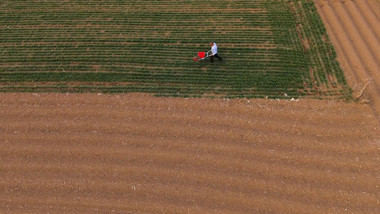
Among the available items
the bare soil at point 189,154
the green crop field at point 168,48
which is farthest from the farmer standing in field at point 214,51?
the bare soil at point 189,154

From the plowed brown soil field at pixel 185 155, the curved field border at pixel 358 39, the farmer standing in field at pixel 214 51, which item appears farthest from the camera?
the farmer standing in field at pixel 214 51

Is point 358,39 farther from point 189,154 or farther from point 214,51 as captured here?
point 189,154

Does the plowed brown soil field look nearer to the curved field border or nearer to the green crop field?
the green crop field

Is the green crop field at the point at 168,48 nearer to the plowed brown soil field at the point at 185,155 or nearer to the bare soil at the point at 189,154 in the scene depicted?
the bare soil at the point at 189,154

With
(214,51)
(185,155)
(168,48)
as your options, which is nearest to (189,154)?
(185,155)

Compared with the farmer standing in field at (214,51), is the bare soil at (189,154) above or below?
below

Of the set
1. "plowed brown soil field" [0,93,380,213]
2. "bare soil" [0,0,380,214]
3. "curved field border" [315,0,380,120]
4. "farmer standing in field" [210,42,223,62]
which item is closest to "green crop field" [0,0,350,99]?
"farmer standing in field" [210,42,223,62]
